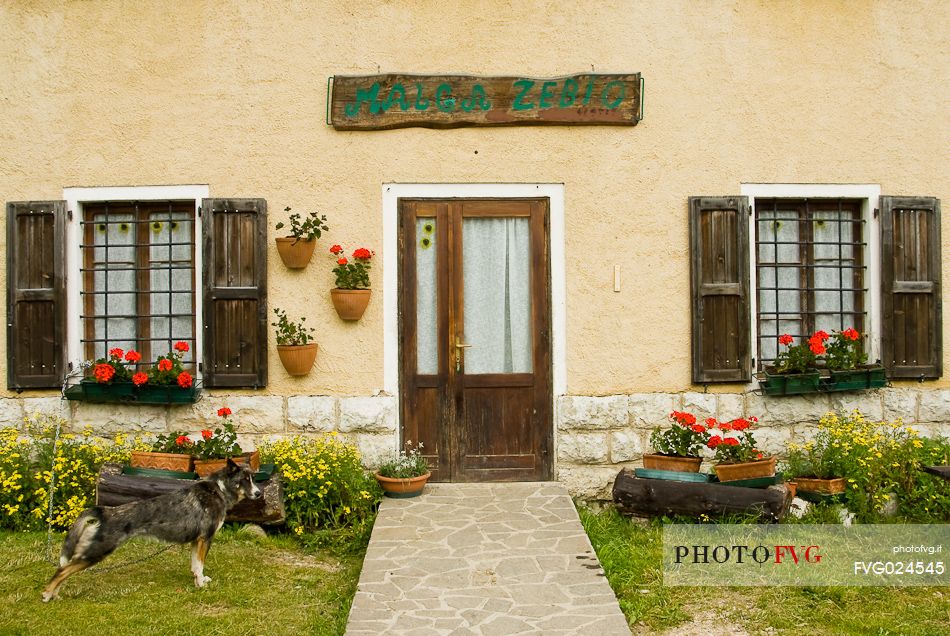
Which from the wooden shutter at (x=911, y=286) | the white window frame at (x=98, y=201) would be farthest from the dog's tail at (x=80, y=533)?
the wooden shutter at (x=911, y=286)

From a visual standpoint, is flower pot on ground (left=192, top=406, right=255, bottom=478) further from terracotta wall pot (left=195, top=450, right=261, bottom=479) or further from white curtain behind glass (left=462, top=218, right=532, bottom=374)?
white curtain behind glass (left=462, top=218, right=532, bottom=374)

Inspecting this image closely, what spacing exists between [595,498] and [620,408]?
2.55 ft

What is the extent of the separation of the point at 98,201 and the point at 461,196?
300 centimetres

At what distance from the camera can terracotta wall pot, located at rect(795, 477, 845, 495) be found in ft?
20.5

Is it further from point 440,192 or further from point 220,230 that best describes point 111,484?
point 440,192

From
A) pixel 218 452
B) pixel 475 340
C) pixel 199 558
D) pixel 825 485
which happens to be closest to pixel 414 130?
pixel 475 340

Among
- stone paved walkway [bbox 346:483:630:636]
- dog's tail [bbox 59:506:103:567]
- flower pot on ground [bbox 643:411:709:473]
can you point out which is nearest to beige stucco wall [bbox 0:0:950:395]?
flower pot on ground [bbox 643:411:709:473]

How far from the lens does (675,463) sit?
20.6 ft

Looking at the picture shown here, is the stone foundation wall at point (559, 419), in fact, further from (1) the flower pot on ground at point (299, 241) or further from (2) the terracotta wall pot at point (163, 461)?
(1) the flower pot on ground at point (299, 241)

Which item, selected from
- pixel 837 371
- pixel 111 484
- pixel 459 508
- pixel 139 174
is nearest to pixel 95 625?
pixel 111 484

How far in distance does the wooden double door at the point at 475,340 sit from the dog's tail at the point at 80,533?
106 inches

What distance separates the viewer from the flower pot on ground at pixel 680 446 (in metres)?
6.27

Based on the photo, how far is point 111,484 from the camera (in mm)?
6047

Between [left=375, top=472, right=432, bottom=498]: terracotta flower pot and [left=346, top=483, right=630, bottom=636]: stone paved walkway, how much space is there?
0.21 feet
